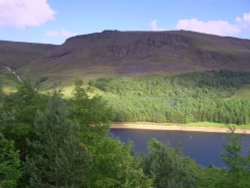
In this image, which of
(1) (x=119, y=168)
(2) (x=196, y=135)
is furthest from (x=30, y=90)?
(2) (x=196, y=135)

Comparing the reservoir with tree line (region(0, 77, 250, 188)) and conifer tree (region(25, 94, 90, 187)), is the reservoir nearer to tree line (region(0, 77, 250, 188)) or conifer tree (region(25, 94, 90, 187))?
tree line (region(0, 77, 250, 188))

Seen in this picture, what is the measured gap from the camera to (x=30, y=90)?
86.4ft

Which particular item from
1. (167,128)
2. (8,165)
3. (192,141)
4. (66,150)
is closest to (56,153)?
(66,150)

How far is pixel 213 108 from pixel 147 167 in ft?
485

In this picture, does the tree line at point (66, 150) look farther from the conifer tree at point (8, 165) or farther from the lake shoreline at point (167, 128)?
the lake shoreline at point (167, 128)

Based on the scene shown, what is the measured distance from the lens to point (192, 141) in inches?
5364

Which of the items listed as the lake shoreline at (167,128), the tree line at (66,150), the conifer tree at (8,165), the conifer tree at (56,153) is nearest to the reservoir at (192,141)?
the lake shoreline at (167,128)

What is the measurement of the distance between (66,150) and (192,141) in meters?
118

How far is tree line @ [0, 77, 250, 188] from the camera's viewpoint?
21172 millimetres

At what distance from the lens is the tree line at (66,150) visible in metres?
21.2

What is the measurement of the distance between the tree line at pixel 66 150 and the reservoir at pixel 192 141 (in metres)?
72.1

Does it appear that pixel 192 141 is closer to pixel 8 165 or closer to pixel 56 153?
pixel 56 153

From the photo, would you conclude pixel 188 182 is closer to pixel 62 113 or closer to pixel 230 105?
pixel 62 113

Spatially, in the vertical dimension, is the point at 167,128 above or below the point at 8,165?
above
